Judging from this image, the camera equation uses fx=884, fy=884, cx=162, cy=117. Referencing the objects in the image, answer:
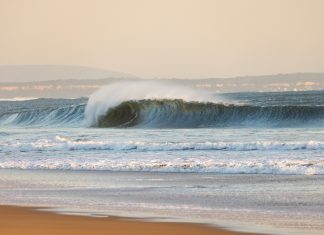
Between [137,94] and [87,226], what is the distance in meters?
32.8

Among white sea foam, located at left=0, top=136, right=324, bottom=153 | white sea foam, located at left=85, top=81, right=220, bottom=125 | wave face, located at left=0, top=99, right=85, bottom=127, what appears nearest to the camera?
white sea foam, located at left=0, top=136, right=324, bottom=153

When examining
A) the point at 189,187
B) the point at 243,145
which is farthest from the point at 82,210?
the point at 243,145

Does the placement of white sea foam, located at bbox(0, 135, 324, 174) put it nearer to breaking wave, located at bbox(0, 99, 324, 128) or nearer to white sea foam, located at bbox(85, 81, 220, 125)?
breaking wave, located at bbox(0, 99, 324, 128)

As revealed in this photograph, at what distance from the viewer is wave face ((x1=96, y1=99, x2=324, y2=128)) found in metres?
33.4

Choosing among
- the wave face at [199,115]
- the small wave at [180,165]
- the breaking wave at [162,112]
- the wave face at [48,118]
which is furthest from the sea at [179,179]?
the wave face at [48,118]

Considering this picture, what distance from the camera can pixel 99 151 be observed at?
67.7ft

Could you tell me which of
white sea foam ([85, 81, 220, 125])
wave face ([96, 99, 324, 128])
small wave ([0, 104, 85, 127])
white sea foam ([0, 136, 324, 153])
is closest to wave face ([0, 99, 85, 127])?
small wave ([0, 104, 85, 127])

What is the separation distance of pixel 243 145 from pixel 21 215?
395 inches

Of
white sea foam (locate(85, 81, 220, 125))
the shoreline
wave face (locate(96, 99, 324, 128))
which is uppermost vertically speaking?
white sea foam (locate(85, 81, 220, 125))

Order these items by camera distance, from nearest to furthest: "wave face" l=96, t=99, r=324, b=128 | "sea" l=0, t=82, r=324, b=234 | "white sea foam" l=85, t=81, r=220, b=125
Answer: "sea" l=0, t=82, r=324, b=234
"wave face" l=96, t=99, r=324, b=128
"white sea foam" l=85, t=81, r=220, b=125

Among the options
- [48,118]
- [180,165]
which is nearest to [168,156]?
[180,165]

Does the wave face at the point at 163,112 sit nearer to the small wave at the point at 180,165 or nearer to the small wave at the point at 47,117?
the small wave at the point at 47,117

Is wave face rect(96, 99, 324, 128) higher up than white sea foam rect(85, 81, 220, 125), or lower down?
lower down

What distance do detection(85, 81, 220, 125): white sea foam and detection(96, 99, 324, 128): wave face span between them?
73 centimetres
